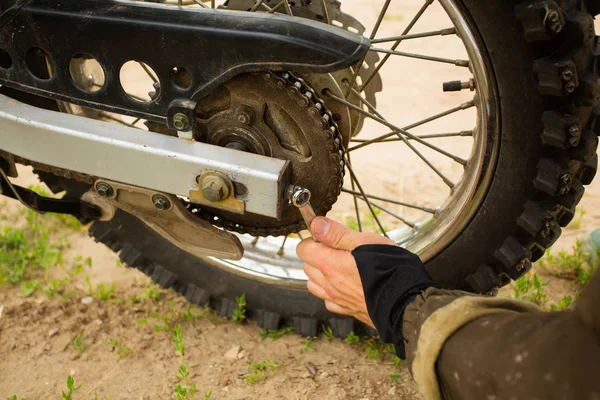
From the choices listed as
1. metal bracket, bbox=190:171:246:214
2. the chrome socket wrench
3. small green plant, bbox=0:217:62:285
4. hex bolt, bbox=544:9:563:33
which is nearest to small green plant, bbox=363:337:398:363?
the chrome socket wrench

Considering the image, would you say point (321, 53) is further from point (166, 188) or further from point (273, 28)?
point (166, 188)

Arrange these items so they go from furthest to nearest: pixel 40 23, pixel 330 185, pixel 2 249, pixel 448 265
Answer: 1. pixel 2 249
2. pixel 448 265
3. pixel 330 185
4. pixel 40 23

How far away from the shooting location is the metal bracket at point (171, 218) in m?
1.66

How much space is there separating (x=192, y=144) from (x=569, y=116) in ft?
2.74

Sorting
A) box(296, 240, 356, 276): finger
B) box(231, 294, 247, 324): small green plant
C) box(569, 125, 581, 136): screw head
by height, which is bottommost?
box(231, 294, 247, 324): small green plant

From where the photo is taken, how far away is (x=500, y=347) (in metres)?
0.98

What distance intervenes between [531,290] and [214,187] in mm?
1306

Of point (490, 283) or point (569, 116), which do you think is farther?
point (490, 283)

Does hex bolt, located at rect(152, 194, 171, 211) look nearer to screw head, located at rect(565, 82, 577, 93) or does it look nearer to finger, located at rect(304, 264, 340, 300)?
finger, located at rect(304, 264, 340, 300)

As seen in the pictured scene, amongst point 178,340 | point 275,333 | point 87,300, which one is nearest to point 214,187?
point 178,340

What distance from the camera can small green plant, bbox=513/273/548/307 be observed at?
2146 mm

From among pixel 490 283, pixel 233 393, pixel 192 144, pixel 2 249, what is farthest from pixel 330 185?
pixel 2 249

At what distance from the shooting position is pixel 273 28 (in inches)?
53.6

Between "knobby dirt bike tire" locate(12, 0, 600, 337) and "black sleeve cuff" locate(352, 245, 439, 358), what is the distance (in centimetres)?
35
